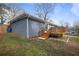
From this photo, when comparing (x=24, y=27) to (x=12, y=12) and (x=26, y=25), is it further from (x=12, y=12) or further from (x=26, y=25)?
(x=12, y=12)

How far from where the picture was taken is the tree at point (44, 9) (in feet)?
9.18

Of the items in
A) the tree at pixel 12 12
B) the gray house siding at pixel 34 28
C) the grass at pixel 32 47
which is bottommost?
the grass at pixel 32 47

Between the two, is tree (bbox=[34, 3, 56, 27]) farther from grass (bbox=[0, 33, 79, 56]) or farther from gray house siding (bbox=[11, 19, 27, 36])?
grass (bbox=[0, 33, 79, 56])

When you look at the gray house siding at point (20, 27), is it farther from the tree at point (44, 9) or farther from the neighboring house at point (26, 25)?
the tree at point (44, 9)

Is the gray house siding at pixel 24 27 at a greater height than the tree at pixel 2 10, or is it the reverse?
the tree at pixel 2 10

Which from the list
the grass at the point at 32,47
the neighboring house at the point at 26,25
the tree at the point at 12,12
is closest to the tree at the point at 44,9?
the neighboring house at the point at 26,25

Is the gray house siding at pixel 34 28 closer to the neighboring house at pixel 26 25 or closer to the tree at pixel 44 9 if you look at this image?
the neighboring house at pixel 26 25

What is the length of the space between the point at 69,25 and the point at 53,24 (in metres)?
0.20

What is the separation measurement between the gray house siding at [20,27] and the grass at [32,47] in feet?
0.19

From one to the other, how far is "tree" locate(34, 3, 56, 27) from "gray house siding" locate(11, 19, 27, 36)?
0.21m

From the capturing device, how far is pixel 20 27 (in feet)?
9.18

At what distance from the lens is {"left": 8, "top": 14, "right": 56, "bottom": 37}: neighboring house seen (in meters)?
2.80

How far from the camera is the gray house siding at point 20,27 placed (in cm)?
279

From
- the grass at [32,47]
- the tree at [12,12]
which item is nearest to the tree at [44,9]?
the tree at [12,12]
